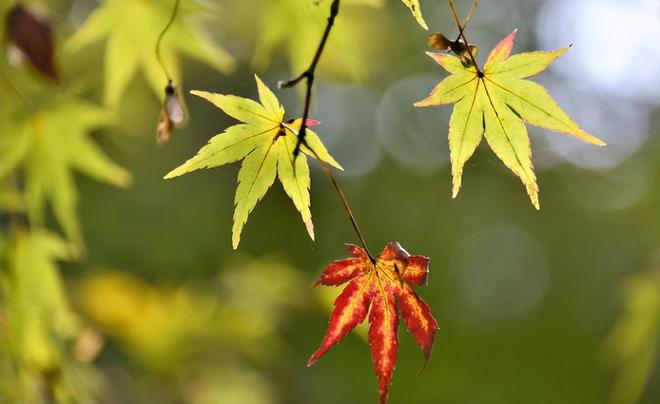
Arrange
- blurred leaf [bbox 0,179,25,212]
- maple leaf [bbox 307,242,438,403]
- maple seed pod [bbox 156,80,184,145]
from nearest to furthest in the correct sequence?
maple leaf [bbox 307,242,438,403] < maple seed pod [bbox 156,80,184,145] < blurred leaf [bbox 0,179,25,212]

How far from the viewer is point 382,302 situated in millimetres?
649

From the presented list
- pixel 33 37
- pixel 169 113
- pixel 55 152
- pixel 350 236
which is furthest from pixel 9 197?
pixel 350 236

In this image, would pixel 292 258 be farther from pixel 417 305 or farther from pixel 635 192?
pixel 417 305

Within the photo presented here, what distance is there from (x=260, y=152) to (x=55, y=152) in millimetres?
519

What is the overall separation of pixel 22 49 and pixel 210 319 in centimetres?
96

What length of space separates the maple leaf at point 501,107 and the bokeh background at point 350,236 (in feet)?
0.50

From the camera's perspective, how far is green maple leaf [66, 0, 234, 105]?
997 mm

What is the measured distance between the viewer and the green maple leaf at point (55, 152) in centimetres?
101

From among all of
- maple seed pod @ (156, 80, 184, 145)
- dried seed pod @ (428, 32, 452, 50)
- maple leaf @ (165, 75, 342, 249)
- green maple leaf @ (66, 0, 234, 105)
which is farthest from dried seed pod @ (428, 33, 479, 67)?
green maple leaf @ (66, 0, 234, 105)

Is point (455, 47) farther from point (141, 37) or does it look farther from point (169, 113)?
point (141, 37)

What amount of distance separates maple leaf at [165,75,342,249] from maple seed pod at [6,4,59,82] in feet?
1.39

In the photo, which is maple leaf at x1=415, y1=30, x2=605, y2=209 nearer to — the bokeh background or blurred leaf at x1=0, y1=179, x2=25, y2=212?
the bokeh background

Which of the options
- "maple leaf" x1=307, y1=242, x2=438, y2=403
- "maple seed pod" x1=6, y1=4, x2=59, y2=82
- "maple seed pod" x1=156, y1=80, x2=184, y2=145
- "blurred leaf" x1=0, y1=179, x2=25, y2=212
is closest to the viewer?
"maple leaf" x1=307, y1=242, x2=438, y2=403

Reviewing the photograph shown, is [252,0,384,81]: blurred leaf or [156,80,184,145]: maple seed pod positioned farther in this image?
[252,0,384,81]: blurred leaf
